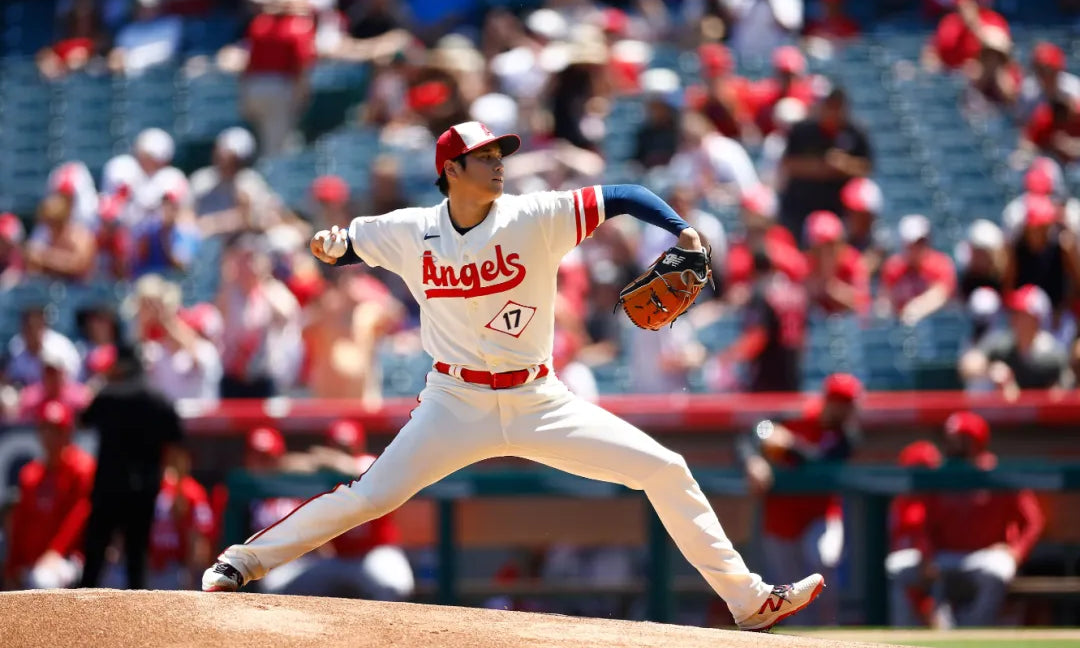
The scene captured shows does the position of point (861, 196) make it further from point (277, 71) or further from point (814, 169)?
point (277, 71)

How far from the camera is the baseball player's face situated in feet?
16.7

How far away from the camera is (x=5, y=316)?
10.4 meters

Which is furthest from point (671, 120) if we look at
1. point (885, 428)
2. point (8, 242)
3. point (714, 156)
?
point (8, 242)

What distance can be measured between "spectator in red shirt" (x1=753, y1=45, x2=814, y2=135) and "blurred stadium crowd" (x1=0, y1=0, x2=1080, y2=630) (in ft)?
0.10

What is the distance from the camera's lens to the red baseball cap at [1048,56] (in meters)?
11.1

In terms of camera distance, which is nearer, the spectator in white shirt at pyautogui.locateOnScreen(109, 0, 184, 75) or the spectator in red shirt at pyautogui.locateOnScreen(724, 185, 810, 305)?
the spectator in red shirt at pyautogui.locateOnScreen(724, 185, 810, 305)

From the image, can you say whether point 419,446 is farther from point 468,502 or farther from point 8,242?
point 8,242

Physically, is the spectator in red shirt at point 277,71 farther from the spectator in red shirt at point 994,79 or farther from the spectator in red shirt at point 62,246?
the spectator in red shirt at point 994,79

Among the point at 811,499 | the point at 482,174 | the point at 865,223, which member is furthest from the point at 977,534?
the point at 482,174

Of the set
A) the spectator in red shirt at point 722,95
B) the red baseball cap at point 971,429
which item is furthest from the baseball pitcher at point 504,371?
the spectator in red shirt at point 722,95

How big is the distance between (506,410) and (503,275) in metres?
0.43

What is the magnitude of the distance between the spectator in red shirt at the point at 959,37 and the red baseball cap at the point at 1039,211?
2233 mm

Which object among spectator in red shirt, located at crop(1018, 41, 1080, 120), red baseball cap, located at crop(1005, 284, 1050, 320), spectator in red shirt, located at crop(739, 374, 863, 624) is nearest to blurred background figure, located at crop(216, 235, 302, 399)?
spectator in red shirt, located at crop(739, 374, 863, 624)

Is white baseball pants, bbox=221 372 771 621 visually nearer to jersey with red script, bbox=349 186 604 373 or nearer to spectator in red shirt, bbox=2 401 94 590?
jersey with red script, bbox=349 186 604 373
